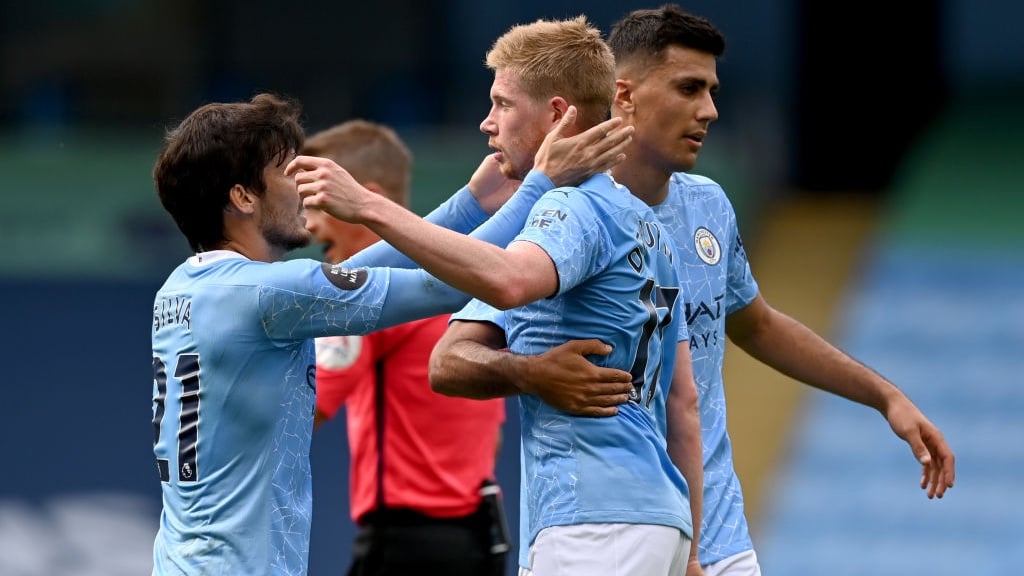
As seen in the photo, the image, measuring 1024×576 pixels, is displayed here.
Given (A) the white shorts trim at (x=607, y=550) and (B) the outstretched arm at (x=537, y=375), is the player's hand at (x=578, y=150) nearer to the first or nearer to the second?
(B) the outstretched arm at (x=537, y=375)

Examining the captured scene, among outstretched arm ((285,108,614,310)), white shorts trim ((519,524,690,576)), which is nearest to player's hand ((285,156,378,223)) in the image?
outstretched arm ((285,108,614,310))

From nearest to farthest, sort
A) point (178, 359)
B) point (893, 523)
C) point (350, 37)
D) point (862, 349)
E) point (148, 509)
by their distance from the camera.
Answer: point (178, 359)
point (148, 509)
point (893, 523)
point (862, 349)
point (350, 37)

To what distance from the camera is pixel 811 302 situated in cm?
1229

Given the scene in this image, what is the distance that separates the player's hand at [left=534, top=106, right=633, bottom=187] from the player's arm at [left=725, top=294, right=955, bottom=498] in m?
1.04

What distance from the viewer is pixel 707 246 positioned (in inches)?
153

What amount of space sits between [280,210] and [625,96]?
1.08 metres

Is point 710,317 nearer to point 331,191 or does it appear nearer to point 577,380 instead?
point 577,380

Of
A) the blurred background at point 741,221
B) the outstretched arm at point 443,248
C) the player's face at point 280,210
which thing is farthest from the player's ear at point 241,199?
the blurred background at point 741,221

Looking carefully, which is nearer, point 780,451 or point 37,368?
point 37,368

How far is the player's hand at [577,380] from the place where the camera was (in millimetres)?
3074

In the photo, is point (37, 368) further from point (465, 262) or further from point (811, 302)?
point (465, 262)

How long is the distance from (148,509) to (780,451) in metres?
4.64

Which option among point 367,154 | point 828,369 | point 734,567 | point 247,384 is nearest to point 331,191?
point 247,384

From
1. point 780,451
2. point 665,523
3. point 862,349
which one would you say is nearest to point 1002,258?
point 862,349
